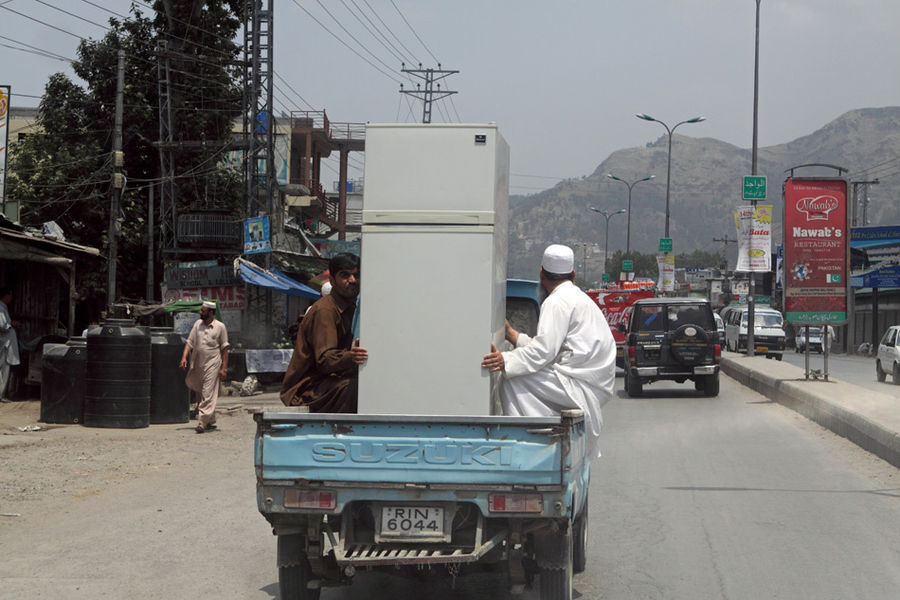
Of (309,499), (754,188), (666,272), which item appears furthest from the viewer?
(666,272)

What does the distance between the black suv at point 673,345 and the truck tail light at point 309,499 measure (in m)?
16.8

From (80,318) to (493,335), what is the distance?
3118cm

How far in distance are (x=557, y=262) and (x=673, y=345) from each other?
15583 mm

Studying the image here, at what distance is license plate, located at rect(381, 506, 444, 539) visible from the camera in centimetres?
491

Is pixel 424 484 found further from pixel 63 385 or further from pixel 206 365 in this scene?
pixel 63 385

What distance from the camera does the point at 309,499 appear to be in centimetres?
493

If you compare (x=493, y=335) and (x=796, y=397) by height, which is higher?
(x=493, y=335)

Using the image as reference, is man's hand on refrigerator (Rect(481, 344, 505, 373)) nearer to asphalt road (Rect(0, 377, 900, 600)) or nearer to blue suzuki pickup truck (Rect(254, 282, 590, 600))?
blue suzuki pickup truck (Rect(254, 282, 590, 600))

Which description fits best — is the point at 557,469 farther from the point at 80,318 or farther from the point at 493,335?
the point at 80,318

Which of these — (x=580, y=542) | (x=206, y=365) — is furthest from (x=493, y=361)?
(x=206, y=365)

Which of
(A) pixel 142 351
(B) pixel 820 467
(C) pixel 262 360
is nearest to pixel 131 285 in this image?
(C) pixel 262 360

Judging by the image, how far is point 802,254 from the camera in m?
19.8

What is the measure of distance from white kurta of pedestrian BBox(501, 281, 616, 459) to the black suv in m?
15.7

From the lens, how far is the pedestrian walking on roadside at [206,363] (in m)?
14.3
